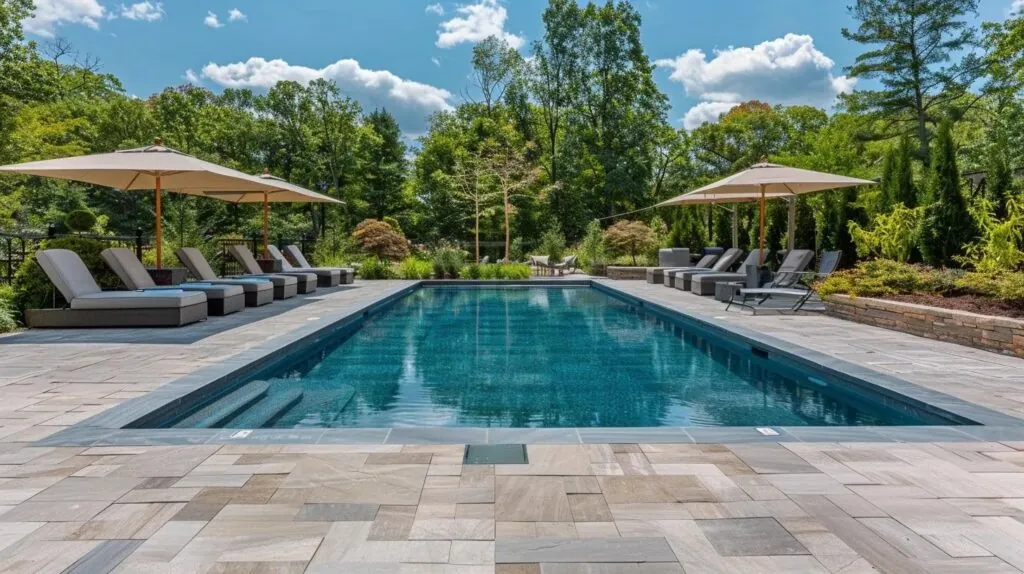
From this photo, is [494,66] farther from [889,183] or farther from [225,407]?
[225,407]

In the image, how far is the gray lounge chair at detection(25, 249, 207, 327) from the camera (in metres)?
7.05

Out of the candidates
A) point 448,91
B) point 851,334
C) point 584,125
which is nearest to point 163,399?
point 851,334

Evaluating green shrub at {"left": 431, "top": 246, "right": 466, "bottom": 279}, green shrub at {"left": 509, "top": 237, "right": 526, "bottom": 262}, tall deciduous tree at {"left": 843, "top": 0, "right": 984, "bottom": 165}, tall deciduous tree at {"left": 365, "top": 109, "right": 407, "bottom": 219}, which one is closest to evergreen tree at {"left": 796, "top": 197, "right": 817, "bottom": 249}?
tall deciduous tree at {"left": 843, "top": 0, "right": 984, "bottom": 165}

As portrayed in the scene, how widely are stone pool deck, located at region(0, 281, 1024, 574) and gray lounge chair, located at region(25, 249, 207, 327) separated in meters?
3.81

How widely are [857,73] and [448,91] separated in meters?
17.9

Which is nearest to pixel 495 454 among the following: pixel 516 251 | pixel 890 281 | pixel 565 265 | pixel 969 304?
pixel 969 304

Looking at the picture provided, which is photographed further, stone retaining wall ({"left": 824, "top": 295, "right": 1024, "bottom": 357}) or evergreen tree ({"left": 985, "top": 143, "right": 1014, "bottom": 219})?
evergreen tree ({"left": 985, "top": 143, "right": 1014, "bottom": 219})

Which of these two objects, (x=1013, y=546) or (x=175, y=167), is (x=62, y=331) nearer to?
(x=175, y=167)

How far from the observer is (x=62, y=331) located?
6953mm

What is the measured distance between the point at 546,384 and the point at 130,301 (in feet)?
16.9

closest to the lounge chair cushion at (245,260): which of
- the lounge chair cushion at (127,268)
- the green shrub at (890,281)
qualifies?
the lounge chair cushion at (127,268)

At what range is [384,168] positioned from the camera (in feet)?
94.0

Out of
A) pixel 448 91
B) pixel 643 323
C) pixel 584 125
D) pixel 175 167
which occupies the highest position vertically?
pixel 448 91

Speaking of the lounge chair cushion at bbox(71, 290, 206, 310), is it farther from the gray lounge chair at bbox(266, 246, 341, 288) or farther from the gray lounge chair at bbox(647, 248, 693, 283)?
A: the gray lounge chair at bbox(647, 248, 693, 283)
